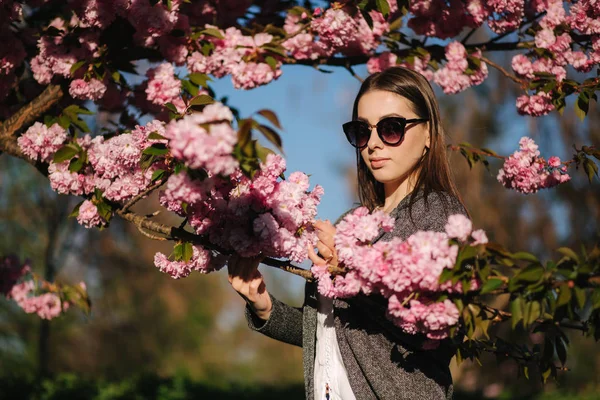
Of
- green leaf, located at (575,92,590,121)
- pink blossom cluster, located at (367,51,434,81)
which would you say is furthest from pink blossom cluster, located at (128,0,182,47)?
green leaf, located at (575,92,590,121)

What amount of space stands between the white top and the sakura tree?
0.33 m

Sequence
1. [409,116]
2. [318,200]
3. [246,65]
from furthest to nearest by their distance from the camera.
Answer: [246,65], [409,116], [318,200]

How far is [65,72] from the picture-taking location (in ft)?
9.73

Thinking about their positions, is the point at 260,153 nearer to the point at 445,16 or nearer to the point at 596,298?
the point at 596,298

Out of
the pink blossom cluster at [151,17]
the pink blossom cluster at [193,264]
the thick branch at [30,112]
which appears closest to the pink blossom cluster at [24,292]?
the thick branch at [30,112]

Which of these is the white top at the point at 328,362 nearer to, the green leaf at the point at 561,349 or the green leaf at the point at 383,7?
the green leaf at the point at 561,349

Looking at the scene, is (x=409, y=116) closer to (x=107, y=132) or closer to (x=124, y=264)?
(x=107, y=132)

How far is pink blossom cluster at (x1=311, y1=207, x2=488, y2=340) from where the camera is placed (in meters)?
1.72

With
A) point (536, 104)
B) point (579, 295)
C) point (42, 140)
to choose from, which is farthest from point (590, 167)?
point (42, 140)

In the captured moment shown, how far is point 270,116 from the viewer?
1.43 metres

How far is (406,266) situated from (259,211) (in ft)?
1.69

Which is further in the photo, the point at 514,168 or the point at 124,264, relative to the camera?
the point at 124,264

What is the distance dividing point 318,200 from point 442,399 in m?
0.82

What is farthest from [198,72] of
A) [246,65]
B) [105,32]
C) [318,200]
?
[318,200]
